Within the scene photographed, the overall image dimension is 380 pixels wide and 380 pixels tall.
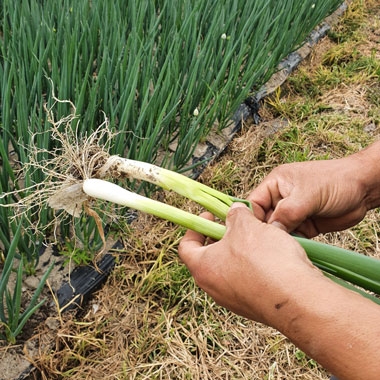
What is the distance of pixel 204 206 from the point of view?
3.79ft

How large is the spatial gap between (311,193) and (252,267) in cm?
36

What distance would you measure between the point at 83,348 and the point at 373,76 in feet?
8.36

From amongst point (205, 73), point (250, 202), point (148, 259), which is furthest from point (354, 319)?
point (205, 73)

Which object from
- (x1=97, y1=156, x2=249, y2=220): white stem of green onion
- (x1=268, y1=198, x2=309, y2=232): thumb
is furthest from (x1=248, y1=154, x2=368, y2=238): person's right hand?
(x1=97, y1=156, x2=249, y2=220): white stem of green onion

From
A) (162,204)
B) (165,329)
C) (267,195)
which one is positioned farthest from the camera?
(165,329)

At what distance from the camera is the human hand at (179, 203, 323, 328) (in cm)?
84

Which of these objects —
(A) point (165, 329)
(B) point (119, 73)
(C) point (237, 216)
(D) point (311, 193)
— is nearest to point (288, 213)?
(D) point (311, 193)

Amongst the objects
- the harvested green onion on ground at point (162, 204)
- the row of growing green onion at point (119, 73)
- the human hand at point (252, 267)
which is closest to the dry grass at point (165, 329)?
the row of growing green onion at point (119, 73)

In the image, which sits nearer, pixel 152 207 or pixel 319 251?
pixel 319 251

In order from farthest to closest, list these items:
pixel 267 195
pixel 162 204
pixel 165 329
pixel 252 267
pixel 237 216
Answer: pixel 165 329, pixel 267 195, pixel 162 204, pixel 237 216, pixel 252 267

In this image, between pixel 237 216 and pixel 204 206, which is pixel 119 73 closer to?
pixel 204 206

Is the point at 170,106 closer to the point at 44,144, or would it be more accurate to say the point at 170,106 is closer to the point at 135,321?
the point at 44,144

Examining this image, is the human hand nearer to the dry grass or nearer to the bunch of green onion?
the bunch of green onion

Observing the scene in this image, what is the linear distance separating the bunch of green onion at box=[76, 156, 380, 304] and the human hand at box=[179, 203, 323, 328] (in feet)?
0.32
